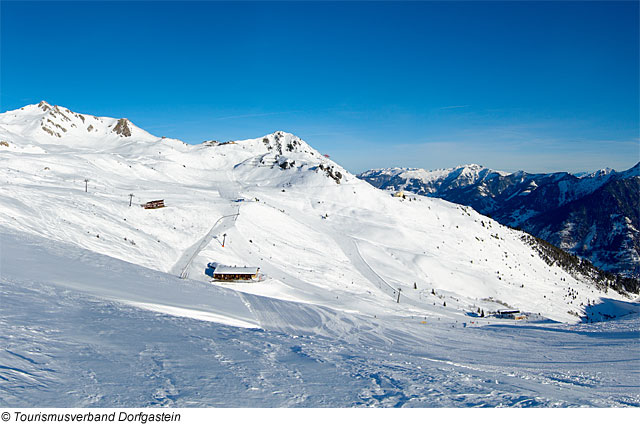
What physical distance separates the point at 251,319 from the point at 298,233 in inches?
1684

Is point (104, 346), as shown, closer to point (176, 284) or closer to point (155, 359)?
point (155, 359)

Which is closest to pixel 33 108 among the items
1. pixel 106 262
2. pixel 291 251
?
pixel 291 251

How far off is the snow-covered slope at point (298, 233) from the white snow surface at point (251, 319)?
0.41m

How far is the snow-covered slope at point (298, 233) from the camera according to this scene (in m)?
37.2

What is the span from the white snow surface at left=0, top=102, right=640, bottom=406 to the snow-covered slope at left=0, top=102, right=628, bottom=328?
41 centimetres

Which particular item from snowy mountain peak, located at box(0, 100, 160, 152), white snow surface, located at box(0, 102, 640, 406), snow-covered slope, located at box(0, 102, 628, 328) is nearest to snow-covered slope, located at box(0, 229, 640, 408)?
white snow surface, located at box(0, 102, 640, 406)

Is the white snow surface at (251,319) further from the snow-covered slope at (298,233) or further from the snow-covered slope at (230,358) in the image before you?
the snow-covered slope at (298,233)

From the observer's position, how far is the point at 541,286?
72.5 meters

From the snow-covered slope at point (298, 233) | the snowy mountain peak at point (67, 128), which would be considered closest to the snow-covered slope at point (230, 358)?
the snow-covered slope at point (298, 233)

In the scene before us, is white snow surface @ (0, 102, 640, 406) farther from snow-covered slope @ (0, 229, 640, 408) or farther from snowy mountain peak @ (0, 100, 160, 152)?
snowy mountain peak @ (0, 100, 160, 152)

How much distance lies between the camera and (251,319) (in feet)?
59.1

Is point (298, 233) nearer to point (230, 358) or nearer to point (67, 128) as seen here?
point (230, 358)

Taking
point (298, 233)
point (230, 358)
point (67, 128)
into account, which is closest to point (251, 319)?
point (230, 358)

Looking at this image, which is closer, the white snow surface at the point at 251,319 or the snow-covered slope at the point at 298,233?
the white snow surface at the point at 251,319
